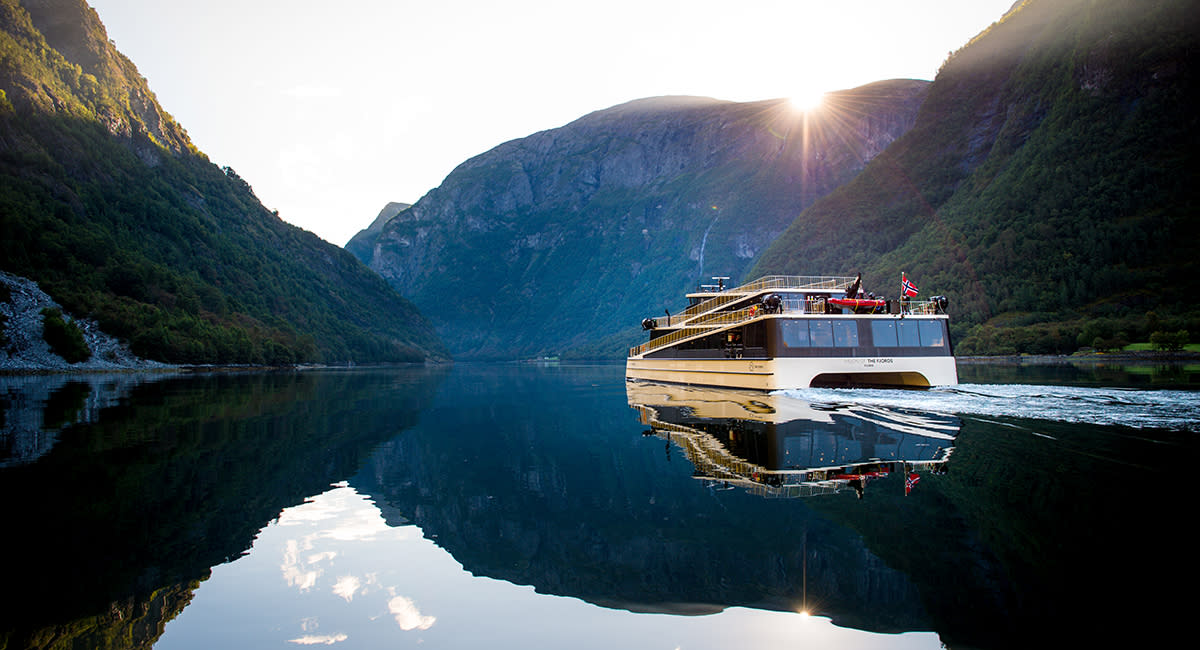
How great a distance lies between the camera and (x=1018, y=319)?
103 metres

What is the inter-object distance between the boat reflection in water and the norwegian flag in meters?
0.02

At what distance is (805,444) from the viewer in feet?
46.6

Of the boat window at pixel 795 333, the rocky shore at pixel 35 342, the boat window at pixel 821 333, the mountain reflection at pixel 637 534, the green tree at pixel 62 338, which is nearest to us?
the mountain reflection at pixel 637 534

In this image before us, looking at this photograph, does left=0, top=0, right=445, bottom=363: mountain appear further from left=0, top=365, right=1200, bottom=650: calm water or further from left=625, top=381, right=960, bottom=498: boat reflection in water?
left=0, top=365, right=1200, bottom=650: calm water

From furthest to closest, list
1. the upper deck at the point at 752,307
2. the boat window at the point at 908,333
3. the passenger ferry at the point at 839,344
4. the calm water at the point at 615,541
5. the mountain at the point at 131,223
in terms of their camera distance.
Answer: the mountain at the point at 131,223 → the upper deck at the point at 752,307 → the boat window at the point at 908,333 → the passenger ferry at the point at 839,344 → the calm water at the point at 615,541

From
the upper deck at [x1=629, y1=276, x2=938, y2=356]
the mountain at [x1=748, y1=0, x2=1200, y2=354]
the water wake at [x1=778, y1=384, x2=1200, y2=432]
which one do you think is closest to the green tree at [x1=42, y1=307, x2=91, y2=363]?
the upper deck at [x1=629, y1=276, x2=938, y2=356]

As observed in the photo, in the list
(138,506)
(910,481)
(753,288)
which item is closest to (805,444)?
(910,481)

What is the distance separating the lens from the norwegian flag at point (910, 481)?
31.3 ft

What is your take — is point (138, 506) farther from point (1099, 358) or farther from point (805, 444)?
point (1099, 358)

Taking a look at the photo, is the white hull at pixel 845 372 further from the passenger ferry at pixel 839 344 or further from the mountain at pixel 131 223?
the mountain at pixel 131 223

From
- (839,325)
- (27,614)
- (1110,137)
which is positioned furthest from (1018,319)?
(27,614)

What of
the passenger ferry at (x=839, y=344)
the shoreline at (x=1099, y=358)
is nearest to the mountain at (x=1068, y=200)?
the shoreline at (x=1099, y=358)

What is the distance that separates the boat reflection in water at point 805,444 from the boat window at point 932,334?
12.6m

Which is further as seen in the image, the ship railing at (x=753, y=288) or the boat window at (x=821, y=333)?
the ship railing at (x=753, y=288)
